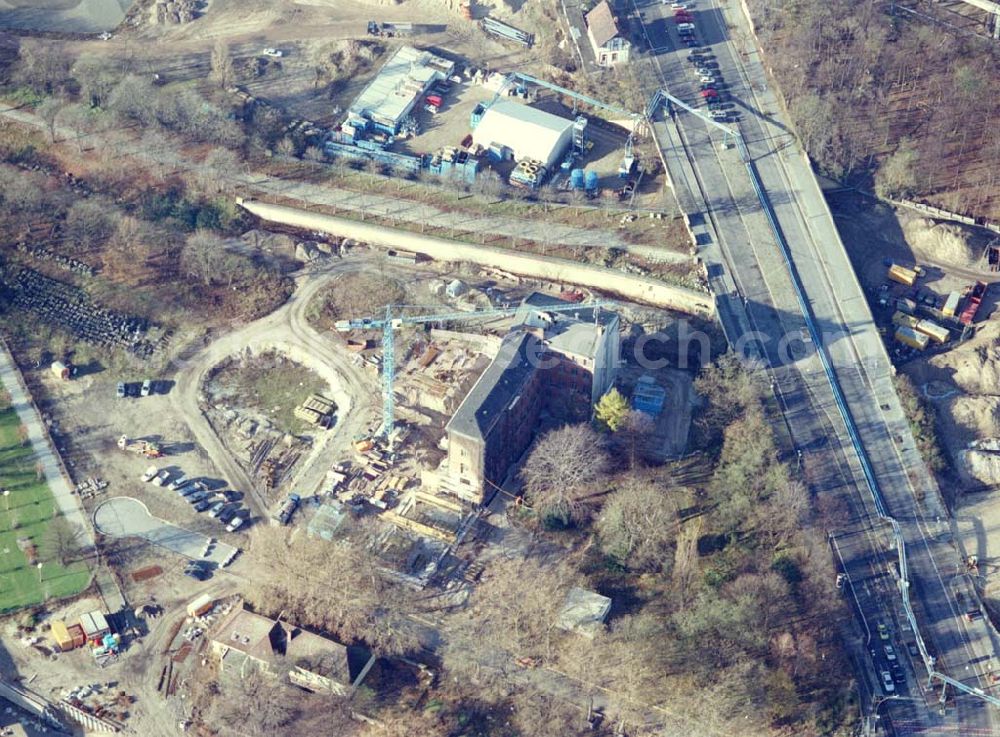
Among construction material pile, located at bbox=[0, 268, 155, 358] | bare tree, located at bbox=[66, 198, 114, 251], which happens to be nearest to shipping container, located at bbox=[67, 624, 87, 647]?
construction material pile, located at bbox=[0, 268, 155, 358]

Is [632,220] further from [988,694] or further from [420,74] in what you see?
[988,694]

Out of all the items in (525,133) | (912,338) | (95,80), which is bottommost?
(912,338)

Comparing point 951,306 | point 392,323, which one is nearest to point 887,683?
point 951,306

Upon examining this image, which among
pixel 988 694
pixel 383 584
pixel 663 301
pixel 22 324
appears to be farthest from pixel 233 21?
pixel 988 694

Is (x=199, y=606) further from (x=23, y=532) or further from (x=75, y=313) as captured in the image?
(x=75, y=313)

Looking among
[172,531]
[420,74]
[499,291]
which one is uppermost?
[420,74]

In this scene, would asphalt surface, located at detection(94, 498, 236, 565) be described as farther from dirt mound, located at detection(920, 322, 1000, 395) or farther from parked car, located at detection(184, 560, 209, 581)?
dirt mound, located at detection(920, 322, 1000, 395)
